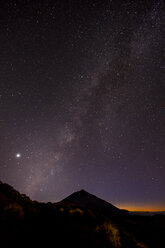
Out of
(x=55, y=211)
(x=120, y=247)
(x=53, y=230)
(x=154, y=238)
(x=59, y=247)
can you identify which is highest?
(x=55, y=211)

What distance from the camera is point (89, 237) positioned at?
37.2 feet

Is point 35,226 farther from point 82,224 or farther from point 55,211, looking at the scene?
point 82,224

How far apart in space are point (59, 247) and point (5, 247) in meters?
3.18

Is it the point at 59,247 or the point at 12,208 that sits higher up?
the point at 12,208

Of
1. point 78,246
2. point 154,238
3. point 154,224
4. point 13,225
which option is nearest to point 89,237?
point 78,246

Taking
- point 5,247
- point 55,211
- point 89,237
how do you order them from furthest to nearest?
point 55,211 → point 89,237 → point 5,247

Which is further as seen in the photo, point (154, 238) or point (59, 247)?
point (154, 238)

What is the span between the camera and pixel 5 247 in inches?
343

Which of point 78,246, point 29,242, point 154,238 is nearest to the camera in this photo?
point 29,242

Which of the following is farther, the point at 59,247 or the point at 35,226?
the point at 35,226

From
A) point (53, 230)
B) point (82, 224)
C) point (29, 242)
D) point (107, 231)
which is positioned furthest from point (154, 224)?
point (29, 242)

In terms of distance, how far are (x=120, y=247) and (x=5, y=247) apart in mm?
8143

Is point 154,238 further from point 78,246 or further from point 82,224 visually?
point 78,246

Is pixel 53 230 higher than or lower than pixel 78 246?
higher
